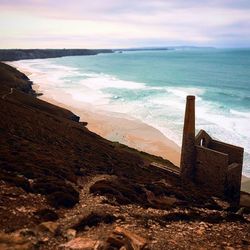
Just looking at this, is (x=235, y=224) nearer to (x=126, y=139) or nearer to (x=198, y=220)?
(x=198, y=220)

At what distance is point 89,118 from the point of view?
62.0 meters

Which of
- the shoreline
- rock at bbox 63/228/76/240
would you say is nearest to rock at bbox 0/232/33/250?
rock at bbox 63/228/76/240

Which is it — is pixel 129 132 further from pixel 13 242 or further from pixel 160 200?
pixel 13 242

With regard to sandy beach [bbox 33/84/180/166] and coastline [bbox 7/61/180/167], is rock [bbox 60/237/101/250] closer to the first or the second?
coastline [bbox 7/61/180/167]

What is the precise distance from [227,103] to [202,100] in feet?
20.3

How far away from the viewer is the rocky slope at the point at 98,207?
44.0 ft

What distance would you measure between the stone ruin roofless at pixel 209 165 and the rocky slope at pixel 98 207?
147 centimetres

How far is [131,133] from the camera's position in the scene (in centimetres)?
5288

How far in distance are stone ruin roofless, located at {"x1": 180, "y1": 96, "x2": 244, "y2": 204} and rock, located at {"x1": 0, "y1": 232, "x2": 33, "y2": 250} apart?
17.3 m

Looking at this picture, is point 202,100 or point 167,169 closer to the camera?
point 167,169

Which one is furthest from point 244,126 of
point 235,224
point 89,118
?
point 235,224

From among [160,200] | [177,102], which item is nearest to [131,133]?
[177,102]

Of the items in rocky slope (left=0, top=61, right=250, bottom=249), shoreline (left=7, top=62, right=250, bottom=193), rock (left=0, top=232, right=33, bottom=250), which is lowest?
shoreline (left=7, top=62, right=250, bottom=193)

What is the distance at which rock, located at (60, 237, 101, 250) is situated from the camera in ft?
41.0
